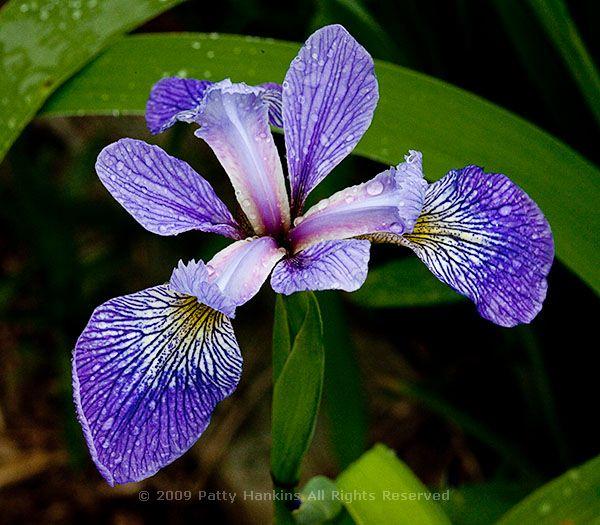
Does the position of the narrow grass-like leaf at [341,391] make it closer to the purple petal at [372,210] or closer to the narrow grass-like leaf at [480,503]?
the narrow grass-like leaf at [480,503]

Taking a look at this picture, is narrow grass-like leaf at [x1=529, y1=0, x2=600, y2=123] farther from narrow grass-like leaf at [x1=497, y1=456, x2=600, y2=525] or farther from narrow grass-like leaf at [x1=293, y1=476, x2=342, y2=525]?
narrow grass-like leaf at [x1=293, y1=476, x2=342, y2=525]

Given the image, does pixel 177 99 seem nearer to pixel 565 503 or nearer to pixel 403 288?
pixel 403 288

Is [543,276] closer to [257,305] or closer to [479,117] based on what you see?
[479,117]

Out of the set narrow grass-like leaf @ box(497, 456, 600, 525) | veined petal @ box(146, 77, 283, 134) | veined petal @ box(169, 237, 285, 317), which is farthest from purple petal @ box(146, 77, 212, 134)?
narrow grass-like leaf @ box(497, 456, 600, 525)

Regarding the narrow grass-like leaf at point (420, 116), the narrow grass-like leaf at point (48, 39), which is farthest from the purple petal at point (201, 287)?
the narrow grass-like leaf at point (48, 39)

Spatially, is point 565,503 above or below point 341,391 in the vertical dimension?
above

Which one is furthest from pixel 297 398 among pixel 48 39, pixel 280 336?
pixel 48 39
